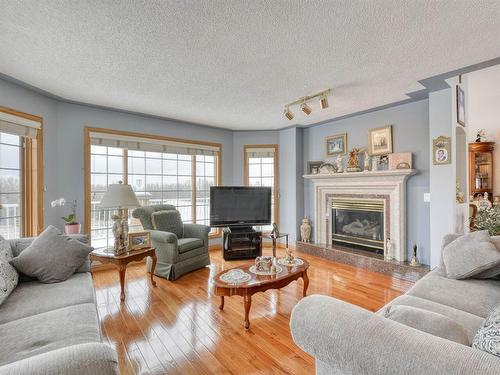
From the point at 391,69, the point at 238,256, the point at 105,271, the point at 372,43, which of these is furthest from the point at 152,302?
the point at 391,69

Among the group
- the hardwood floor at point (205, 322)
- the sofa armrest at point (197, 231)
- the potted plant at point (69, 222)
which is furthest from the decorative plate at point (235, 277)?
the potted plant at point (69, 222)

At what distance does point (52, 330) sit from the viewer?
4.56ft

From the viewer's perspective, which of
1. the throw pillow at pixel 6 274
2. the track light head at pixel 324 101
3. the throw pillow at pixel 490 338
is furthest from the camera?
the track light head at pixel 324 101

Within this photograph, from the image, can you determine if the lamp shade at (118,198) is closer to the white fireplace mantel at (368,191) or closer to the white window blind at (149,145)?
the white window blind at (149,145)

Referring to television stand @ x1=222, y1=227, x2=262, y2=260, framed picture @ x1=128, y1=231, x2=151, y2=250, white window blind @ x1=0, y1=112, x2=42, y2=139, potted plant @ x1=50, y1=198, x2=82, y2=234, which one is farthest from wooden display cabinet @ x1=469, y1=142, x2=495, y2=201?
white window blind @ x1=0, y1=112, x2=42, y2=139

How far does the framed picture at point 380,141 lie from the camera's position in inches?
155

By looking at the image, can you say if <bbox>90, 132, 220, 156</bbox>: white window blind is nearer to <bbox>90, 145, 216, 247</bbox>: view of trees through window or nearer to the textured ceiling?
<bbox>90, 145, 216, 247</bbox>: view of trees through window

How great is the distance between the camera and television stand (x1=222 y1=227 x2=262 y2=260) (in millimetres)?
4398

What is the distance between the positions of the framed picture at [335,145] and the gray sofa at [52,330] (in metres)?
4.15

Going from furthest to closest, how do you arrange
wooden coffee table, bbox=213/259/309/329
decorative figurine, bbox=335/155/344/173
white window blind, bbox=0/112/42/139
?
decorative figurine, bbox=335/155/344/173 < white window blind, bbox=0/112/42/139 < wooden coffee table, bbox=213/259/309/329

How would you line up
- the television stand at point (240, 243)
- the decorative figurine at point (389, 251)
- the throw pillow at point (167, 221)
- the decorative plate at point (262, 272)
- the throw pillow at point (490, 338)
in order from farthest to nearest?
1. the television stand at point (240, 243)
2. the decorative figurine at point (389, 251)
3. the throw pillow at point (167, 221)
4. the decorative plate at point (262, 272)
5. the throw pillow at point (490, 338)

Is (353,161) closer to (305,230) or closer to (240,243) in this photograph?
(305,230)

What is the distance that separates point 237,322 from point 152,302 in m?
1.05

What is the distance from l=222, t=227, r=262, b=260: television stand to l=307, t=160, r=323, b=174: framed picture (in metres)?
1.65
